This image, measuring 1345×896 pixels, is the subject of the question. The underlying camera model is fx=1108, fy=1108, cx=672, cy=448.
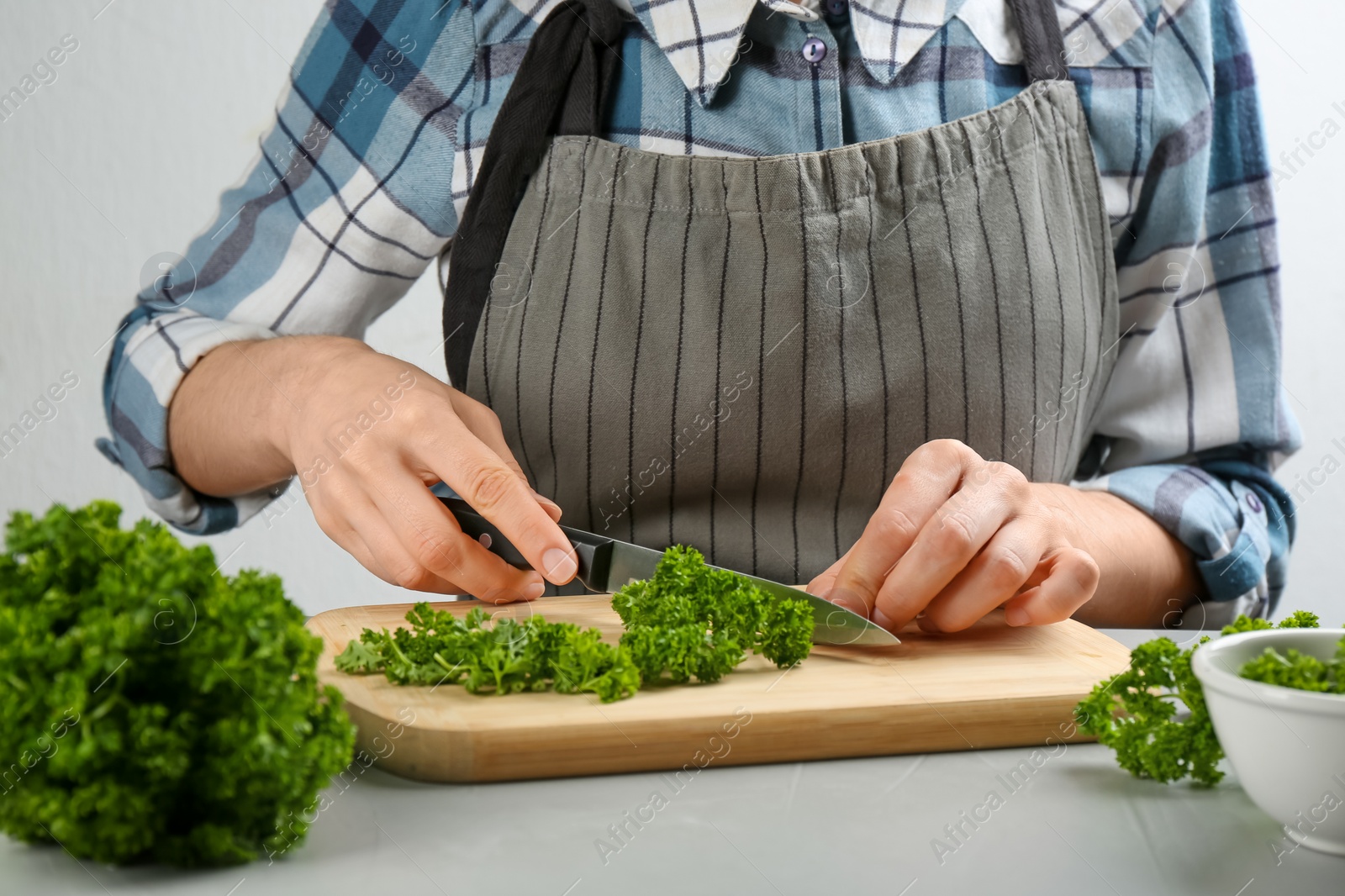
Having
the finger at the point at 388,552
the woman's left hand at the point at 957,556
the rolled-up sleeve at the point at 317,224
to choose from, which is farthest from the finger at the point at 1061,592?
the rolled-up sleeve at the point at 317,224

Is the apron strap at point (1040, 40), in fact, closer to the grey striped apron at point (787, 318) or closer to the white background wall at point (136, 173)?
the grey striped apron at point (787, 318)

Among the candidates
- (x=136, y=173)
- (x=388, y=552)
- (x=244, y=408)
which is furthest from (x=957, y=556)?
(x=136, y=173)

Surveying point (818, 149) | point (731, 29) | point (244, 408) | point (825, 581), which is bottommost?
point (825, 581)

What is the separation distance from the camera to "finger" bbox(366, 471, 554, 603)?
872 millimetres

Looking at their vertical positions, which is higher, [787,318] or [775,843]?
[787,318]

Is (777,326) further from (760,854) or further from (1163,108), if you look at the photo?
(760,854)

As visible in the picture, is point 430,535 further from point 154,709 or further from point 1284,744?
point 1284,744

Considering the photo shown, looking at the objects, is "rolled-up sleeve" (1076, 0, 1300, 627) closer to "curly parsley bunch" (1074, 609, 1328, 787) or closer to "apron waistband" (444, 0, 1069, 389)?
"apron waistband" (444, 0, 1069, 389)

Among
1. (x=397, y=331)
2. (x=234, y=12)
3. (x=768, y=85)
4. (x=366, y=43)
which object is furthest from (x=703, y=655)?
(x=234, y=12)

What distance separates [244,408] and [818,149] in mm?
591

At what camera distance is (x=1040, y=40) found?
42.1 inches

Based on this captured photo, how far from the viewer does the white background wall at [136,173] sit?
7.41 feet

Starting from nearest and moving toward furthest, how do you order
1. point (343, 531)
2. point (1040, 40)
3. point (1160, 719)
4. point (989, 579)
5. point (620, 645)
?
point (1160, 719)
point (620, 645)
point (989, 579)
point (343, 531)
point (1040, 40)

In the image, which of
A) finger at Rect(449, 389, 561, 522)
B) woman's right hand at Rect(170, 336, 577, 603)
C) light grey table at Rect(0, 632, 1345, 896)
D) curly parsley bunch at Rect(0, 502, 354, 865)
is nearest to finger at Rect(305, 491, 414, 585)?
woman's right hand at Rect(170, 336, 577, 603)
